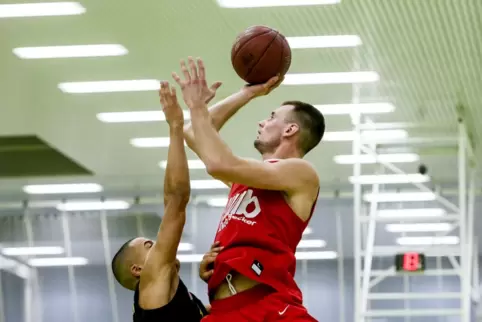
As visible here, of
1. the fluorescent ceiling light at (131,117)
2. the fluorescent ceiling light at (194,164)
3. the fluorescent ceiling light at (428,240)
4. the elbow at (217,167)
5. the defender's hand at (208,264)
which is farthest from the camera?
the fluorescent ceiling light at (428,240)

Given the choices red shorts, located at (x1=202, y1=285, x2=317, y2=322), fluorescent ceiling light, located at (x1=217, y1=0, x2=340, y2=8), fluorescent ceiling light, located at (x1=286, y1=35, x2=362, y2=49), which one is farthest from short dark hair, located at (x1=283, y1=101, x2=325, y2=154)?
fluorescent ceiling light, located at (x1=286, y1=35, x2=362, y2=49)

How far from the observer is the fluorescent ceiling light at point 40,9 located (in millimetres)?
10109

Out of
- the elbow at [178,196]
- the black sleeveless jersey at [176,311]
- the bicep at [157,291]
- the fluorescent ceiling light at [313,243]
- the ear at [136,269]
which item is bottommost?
the black sleeveless jersey at [176,311]

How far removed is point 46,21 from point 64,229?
869 centimetres

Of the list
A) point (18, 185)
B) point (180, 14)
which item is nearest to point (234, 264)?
point (180, 14)

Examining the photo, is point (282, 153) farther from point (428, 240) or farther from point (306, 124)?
point (428, 240)

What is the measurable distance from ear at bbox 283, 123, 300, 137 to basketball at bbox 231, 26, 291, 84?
0.83ft

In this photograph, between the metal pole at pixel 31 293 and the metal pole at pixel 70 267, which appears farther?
the metal pole at pixel 70 267

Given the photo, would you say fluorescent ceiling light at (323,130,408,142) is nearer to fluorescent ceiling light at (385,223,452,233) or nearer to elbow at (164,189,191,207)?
fluorescent ceiling light at (385,223,452,233)

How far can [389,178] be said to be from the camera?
14438mm

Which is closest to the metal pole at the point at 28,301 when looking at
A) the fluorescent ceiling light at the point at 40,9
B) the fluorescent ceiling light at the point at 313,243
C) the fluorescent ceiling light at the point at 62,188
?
the fluorescent ceiling light at the point at 62,188

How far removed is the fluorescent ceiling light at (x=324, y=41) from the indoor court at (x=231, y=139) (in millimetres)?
25

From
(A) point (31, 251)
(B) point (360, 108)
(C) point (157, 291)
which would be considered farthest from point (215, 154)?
(A) point (31, 251)

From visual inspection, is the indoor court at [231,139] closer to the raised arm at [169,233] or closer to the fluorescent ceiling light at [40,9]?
the fluorescent ceiling light at [40,9]
